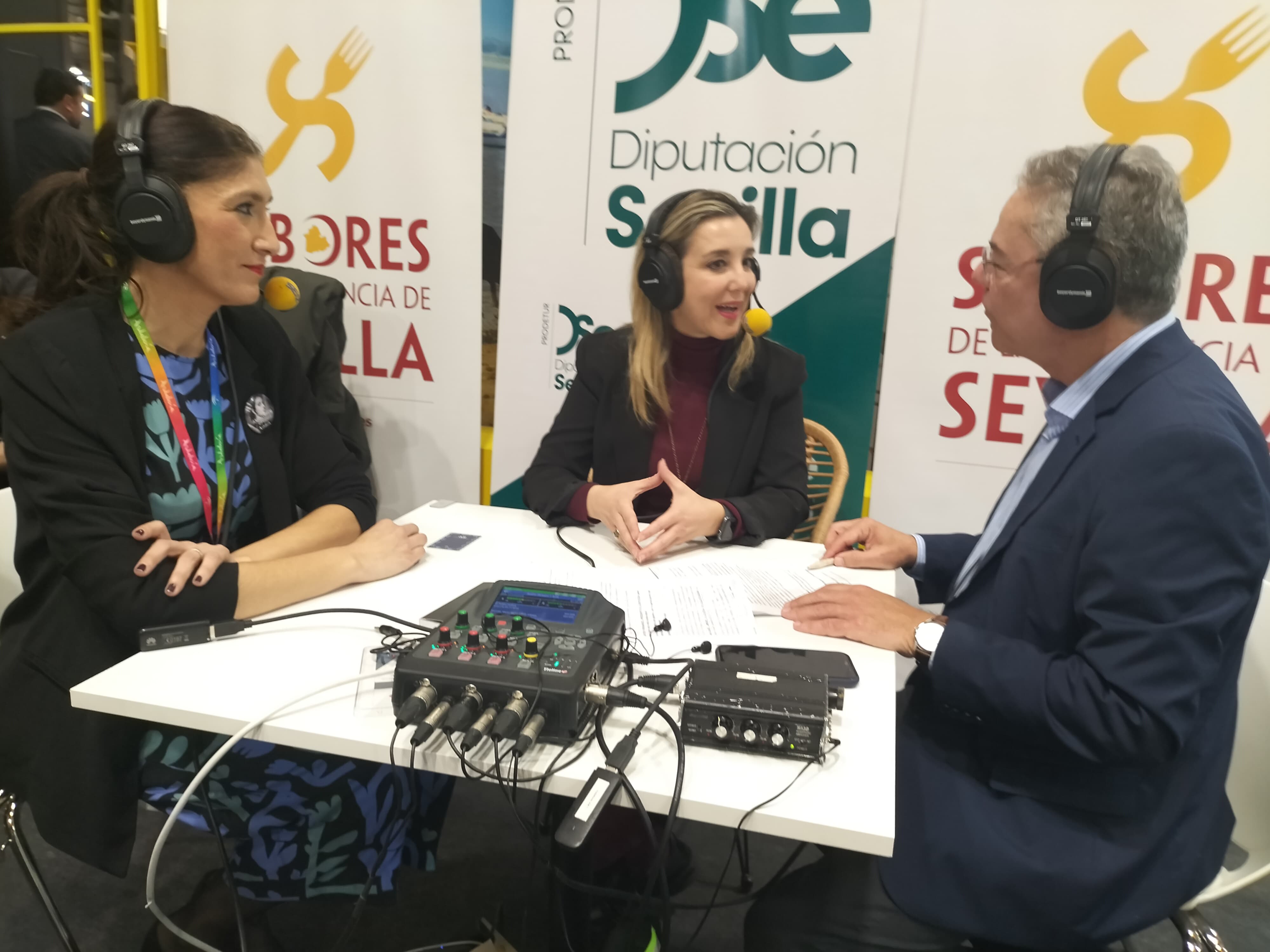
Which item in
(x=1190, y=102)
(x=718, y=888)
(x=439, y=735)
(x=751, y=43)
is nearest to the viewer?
(x=439, y=735)

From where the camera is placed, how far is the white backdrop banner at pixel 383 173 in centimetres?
272

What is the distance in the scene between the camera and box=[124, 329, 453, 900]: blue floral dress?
4.14 feet

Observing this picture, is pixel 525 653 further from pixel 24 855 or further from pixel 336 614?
pixel 24 855

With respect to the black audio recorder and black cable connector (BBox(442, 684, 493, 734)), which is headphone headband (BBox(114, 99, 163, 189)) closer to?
black cable connector (BBox(442, 684, 493, 734))

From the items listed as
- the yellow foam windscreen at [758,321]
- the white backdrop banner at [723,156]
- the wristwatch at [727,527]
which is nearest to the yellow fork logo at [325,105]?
the white backdrop banner at [723,156]

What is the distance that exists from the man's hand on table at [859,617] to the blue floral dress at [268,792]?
64 cm

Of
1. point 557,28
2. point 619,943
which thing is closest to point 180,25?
point 557,28

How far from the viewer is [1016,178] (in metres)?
1.97

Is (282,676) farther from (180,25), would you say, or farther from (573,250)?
(180,25)

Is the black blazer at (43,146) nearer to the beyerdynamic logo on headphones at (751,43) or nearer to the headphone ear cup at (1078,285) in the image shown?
the beyerdynamic logo on headphones at (751,43)

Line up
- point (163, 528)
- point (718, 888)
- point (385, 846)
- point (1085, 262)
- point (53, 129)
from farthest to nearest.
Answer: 1. point (53, 129)
2. point (718, 888)
3. point (385, 846)
4. point (163, 528)
5. point (1085, 262)

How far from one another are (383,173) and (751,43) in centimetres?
128

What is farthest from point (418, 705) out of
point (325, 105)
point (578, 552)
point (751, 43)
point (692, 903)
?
point (325, 105)

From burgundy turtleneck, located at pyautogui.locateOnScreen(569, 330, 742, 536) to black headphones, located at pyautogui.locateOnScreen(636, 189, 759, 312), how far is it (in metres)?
0.13
